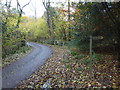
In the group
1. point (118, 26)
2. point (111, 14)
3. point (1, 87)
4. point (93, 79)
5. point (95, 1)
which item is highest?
point (95, 1)

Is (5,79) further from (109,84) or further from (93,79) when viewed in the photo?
(109,84)

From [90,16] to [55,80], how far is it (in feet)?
13.7

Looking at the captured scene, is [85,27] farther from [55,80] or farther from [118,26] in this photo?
[55,80]

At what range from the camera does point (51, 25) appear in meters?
17.5

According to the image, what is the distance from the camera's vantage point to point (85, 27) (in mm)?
5727

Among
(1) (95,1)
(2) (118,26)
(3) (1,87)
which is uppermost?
(1) (95,1)

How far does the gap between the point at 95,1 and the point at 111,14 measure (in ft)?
3.94

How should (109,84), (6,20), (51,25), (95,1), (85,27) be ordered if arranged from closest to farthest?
(109,84) → (95,1) → (85,27) → (6,20) → (51,25)

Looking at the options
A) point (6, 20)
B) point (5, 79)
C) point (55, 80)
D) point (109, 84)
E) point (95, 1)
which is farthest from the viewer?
point (6, 20)

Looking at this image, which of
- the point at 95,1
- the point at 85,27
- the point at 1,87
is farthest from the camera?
the point at 85,27

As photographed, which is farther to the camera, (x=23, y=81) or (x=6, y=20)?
(x=6, y=20)

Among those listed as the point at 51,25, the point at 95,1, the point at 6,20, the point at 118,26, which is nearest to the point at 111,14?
the point at 118,26

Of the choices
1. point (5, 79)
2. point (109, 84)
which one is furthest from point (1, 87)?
point (109, 84)

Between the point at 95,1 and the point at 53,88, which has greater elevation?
the point at 95,1
